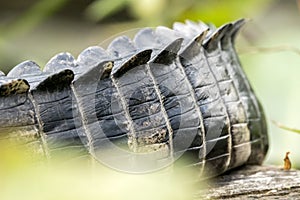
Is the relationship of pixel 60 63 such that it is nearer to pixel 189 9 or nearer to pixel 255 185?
pixel 255 185

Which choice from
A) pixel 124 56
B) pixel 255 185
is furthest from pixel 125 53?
pixel 255 185

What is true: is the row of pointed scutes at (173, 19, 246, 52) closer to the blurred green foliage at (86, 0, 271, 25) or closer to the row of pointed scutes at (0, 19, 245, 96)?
the row of pointed scutes at (0, 19, 245, 96)

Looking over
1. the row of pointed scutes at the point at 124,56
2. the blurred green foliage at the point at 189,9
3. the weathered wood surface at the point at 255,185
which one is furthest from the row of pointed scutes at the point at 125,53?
the blurred green foliage at the point at 189,9

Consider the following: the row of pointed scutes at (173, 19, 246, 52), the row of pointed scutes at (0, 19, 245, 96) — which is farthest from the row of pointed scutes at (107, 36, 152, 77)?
the row of pointed scutes at (173, 19, 246, 52)

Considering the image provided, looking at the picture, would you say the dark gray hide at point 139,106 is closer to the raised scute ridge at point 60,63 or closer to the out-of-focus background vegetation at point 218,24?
the raised scute ridge at point 60,63

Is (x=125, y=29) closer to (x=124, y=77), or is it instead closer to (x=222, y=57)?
(x=222, y=57)
